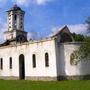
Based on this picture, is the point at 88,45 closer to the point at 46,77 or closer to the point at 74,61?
the point at 74,61

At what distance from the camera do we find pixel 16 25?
6038 cm

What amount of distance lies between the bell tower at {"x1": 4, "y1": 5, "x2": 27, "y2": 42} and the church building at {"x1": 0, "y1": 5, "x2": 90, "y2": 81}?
41.0 ft

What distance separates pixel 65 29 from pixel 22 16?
19718 mm

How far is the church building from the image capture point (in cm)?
3653

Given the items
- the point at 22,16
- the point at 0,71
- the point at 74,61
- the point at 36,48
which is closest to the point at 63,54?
the point at 74,61

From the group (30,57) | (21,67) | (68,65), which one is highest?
(30,57)

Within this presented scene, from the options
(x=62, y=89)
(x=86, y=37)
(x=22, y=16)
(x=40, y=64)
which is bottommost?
(x=62, y=89)

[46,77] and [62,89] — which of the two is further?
[46,77]

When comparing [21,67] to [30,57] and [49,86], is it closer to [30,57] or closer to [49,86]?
[30,57]

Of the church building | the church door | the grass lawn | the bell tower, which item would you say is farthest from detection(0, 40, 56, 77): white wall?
the bell tower

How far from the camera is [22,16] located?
61.7m

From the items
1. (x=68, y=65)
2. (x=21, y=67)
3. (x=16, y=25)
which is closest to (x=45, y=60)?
(x=68, y=65)

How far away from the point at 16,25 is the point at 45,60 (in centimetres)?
2415

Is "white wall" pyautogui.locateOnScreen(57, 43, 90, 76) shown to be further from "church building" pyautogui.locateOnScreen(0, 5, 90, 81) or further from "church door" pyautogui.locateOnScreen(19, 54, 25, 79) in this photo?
"church door" pyautogui.locateOnScreen(19, 54, 25, 79)
